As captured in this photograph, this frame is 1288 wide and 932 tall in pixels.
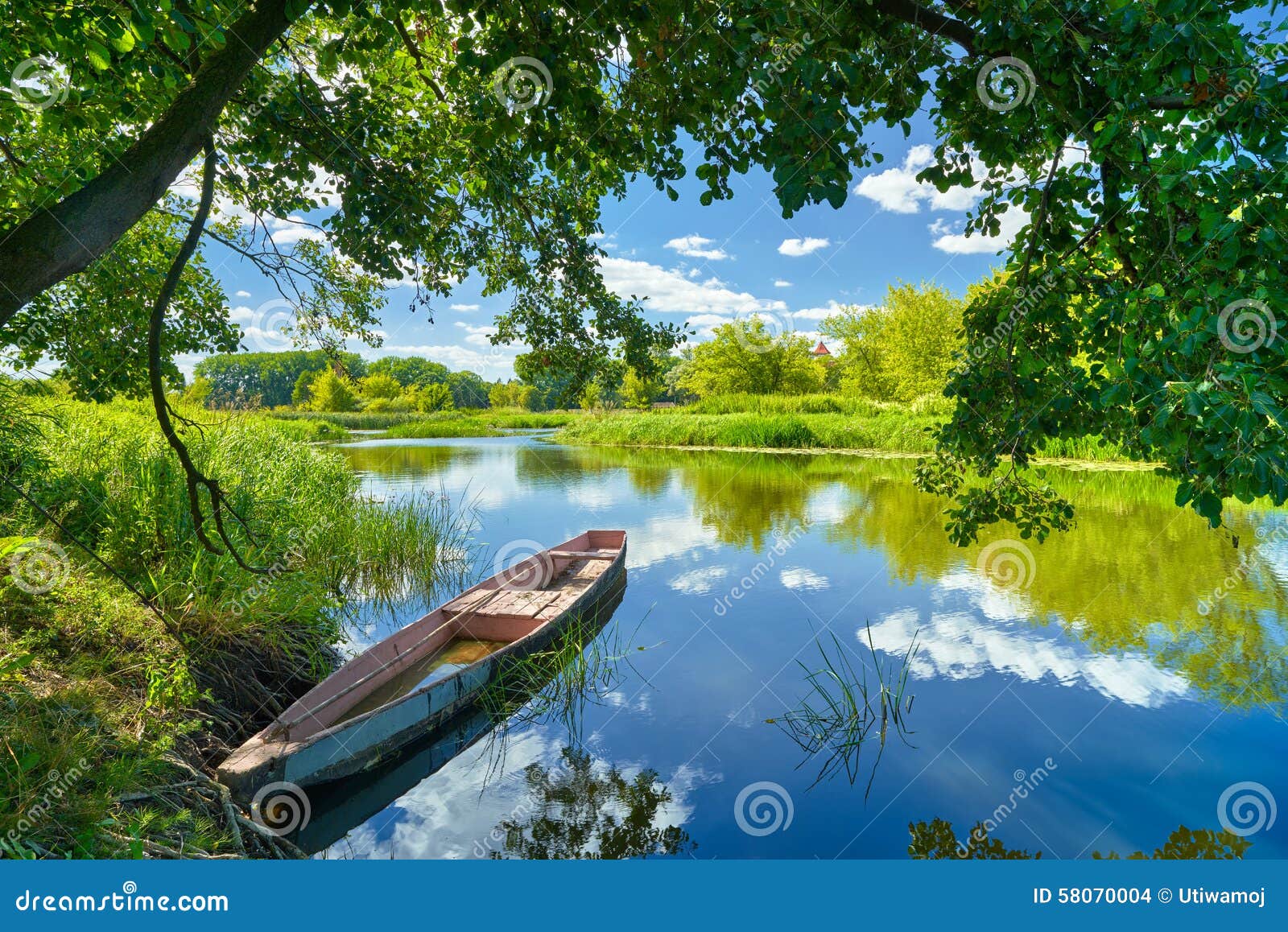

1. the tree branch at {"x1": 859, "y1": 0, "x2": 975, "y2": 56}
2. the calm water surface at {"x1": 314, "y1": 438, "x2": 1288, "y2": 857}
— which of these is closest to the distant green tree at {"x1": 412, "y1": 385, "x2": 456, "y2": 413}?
the calm water surface at {"x1": 314, "y1": 438, "x2": 1288, "y2": 857}

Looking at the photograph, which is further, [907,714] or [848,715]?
[907,714]

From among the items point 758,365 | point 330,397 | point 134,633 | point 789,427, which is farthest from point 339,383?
point 134,633

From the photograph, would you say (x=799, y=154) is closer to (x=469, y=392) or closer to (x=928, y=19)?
(x=928, y=19)

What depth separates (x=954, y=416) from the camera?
4.35 m

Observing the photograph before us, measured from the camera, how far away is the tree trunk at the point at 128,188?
2674mm

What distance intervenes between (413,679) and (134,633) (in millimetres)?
2204

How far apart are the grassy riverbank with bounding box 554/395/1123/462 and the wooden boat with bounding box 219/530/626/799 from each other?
18071 mm

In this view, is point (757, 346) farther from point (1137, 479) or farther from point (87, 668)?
point (87, 668)

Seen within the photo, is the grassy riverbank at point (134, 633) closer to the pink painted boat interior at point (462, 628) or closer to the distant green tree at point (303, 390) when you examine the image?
the pink painted boat interior at point (462, 628)

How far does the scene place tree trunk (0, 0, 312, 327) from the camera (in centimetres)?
267

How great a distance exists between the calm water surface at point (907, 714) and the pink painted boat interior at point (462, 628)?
0.69 metres

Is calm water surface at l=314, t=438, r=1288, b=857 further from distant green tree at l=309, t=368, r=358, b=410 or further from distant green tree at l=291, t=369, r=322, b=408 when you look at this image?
distant green tree at l=291, t=369, r=322, b=408

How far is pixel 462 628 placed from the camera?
6.90m

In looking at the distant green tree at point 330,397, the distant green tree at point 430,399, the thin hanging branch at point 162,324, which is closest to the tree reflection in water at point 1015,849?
the thin hanging branch at point 162,324
